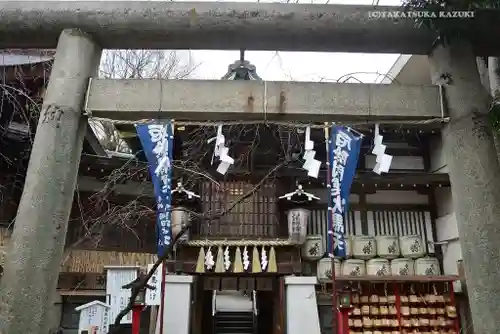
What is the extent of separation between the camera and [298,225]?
10.0 m

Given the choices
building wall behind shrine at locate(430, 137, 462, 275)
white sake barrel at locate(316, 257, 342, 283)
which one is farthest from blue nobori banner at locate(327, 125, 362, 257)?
building wall behind shrine at locate(430, 137, 462, 275)

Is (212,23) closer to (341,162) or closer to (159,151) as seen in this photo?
(159,151)

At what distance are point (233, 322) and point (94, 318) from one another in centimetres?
855

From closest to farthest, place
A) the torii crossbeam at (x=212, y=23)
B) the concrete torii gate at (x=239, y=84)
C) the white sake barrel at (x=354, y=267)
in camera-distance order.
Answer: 1. the concrete torii gate at (x=239, y=84)
2. the torii crossbeam at (x=212, y=23)
3. the white sake barrel at (x=354, y=267)

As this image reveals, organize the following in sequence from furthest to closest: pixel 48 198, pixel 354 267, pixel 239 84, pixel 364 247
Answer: pixel 364 247, pixel 354 267, pixel 239 84, pixel 48 198

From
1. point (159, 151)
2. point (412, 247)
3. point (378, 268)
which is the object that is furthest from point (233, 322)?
point (159, 151)

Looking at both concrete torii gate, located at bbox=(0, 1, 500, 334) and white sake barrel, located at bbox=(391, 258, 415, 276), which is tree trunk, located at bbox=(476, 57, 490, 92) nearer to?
concrete torii gate, located at bbox=(0, 1, 500, 334)

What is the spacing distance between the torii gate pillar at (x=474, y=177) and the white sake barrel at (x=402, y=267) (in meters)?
5.87

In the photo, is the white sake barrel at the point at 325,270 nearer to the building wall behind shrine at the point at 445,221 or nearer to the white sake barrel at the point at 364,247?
the white sake barrel at the point at 364,247

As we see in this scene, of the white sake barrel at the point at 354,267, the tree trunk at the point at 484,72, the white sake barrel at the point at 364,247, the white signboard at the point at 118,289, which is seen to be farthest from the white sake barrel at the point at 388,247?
the white signboard at the point at 118,289

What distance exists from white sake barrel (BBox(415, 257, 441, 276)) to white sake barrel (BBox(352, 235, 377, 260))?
3.61 ft

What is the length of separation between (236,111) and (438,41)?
9.47 feet

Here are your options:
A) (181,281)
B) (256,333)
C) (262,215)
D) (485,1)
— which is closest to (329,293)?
(262,215)

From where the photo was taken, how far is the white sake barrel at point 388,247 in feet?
34.9
